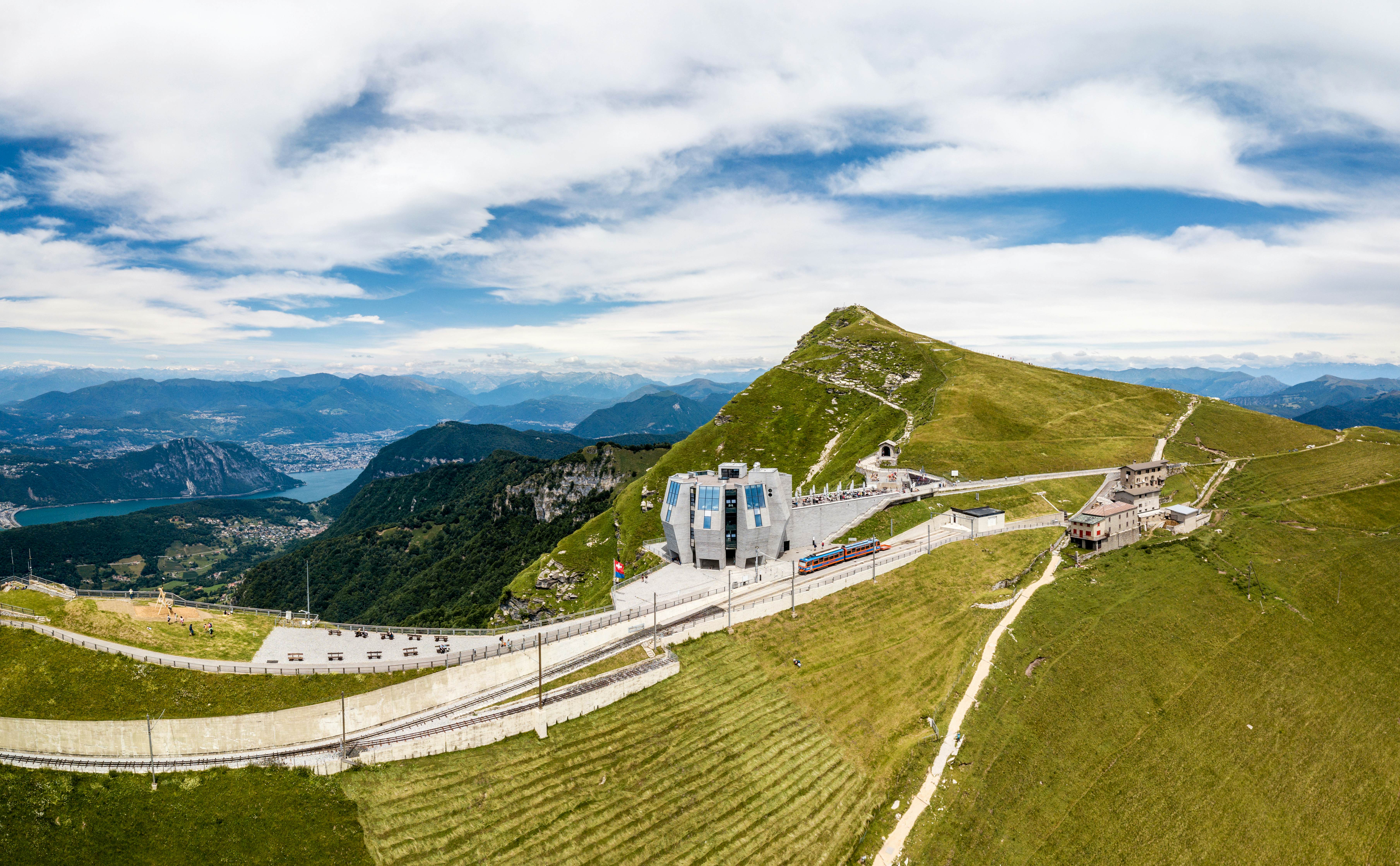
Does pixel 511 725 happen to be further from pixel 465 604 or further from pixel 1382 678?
pixel 465 604

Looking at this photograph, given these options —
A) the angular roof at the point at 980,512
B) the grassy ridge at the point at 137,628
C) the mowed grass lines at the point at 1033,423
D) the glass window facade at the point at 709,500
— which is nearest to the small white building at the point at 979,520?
the angular roof at the point at 980,512

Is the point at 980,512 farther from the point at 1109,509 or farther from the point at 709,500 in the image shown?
the point at 709,500

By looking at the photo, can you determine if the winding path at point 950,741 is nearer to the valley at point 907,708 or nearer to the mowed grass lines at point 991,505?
the valley at point 907,708


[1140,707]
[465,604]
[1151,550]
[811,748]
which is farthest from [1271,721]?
[465,604]

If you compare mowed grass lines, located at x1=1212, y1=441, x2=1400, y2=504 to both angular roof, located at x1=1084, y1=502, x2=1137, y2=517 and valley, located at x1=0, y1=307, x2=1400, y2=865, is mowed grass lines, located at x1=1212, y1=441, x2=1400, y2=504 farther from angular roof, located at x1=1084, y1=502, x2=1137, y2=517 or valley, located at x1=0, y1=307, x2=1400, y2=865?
angular roof, located at x1=1084, y1=502, x2=1137, y2=517

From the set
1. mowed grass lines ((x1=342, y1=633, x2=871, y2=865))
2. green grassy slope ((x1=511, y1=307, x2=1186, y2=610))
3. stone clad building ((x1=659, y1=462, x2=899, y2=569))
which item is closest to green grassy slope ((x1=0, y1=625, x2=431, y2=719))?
mowed grass lines ((x1=342, y1=633, x2=871, y2=865))

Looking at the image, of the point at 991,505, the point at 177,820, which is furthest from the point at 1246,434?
the point at 177,820
